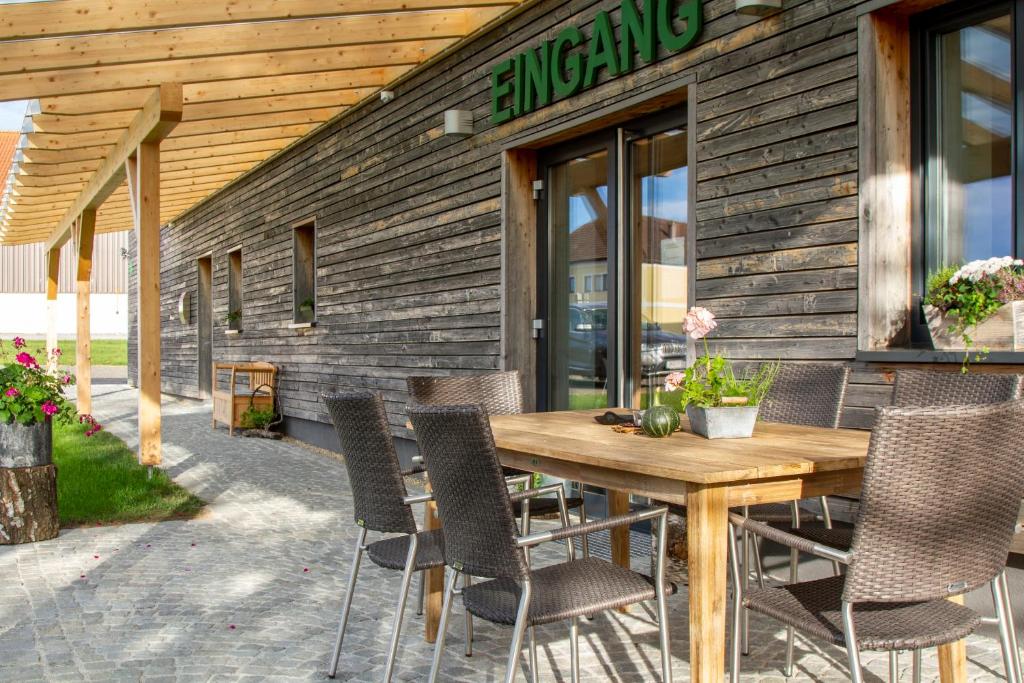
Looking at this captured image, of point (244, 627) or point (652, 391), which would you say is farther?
point (652, 391)

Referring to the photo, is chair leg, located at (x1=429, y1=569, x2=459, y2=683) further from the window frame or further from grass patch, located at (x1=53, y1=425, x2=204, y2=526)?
grass patch, located at (x1=53, y1=425, x2=204, y2=526)

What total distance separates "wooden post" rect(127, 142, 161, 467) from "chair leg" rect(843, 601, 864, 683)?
5958 mm

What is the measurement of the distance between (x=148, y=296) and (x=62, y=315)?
32.2 m

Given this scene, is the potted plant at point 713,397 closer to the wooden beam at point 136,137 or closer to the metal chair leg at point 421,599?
the metal chair leg at point 421,599

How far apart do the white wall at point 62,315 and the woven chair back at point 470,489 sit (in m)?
36.2

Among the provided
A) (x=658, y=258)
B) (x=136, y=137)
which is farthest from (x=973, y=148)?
(x=136, y=137)

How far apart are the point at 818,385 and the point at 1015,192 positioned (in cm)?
106

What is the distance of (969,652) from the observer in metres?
3.30

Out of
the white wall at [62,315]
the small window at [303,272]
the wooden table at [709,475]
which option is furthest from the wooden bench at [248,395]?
the white wall at [62,315]

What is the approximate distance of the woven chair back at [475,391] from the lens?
3.86 m

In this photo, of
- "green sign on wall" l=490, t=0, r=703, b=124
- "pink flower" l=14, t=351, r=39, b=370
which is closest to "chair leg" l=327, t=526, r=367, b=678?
"green sign on wall" l=490, t=0, r=703, b=124

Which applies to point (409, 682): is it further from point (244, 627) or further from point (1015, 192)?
point (1015, 192)

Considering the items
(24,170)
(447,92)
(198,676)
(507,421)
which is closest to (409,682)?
(198,676)

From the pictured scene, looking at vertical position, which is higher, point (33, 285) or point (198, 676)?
point (33, 285)
